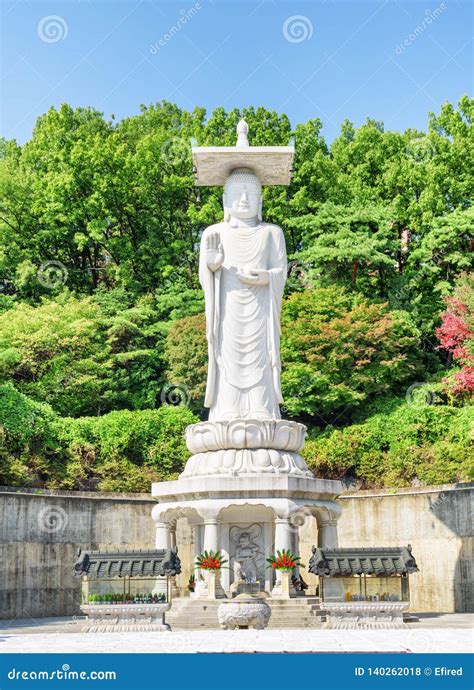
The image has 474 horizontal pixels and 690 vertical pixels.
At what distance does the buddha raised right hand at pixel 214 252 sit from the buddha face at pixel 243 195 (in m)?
0.76

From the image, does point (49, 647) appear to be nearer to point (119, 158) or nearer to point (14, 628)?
point (14, 628)

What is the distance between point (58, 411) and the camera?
30.8 metres

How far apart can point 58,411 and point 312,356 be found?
8750 millimetres

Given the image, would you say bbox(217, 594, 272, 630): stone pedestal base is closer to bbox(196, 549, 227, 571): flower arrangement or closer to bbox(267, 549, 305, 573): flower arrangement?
bbox(196, 549, 227, 571): flower arrangement

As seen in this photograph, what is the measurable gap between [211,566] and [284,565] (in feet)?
4.79

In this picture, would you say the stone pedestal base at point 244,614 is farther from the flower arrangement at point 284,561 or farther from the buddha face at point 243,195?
the buddha face at point 243,195

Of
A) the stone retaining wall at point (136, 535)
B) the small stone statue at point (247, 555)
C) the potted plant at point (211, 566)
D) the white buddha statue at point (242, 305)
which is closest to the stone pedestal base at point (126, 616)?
the potted plant at point (211, 566)

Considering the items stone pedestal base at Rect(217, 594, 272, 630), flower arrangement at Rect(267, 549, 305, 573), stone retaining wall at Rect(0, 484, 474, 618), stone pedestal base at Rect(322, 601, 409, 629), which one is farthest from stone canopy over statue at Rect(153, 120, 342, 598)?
stone retaining wall at Rect(0, 484, 474, 618)

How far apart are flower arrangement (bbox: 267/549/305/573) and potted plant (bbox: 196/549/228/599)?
1032 mm

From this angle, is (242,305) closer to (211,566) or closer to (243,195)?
(243,195)

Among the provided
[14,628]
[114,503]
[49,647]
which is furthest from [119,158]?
[49,647]

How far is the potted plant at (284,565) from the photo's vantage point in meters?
18.2

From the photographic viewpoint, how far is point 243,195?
2158 centimetres

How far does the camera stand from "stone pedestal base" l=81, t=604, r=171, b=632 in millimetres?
16953
